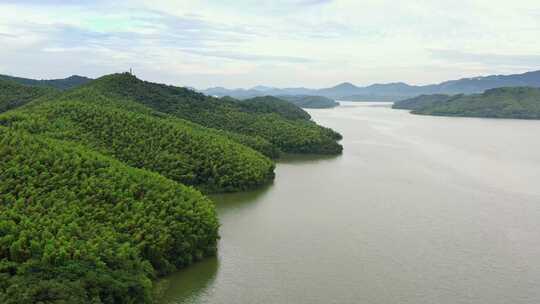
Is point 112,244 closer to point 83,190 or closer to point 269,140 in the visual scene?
point 83,190

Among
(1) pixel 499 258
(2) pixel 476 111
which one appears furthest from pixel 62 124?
(2) pixel 476 111

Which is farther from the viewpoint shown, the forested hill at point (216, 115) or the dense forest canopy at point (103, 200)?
the forested hill at point (216, 115)

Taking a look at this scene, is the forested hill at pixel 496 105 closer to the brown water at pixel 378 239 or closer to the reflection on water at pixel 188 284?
the brown water at pixel 378 239

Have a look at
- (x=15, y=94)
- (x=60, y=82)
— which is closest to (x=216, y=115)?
(x=15, y=94)

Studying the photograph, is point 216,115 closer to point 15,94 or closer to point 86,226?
point 15,94

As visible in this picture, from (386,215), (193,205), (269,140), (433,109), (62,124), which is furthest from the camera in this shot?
(433,109)

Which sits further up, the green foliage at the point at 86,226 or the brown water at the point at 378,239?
the green foliage at the point at 86,226

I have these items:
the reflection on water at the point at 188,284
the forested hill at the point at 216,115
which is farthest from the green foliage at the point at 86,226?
the forested hill at the point at 216,115
